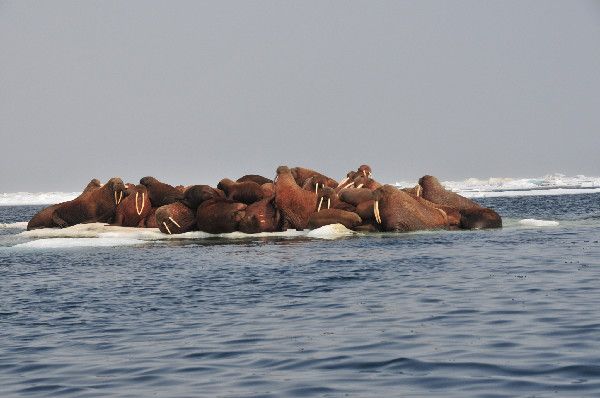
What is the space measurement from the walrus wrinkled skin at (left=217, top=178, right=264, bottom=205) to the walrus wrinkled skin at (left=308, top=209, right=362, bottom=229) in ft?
7.79

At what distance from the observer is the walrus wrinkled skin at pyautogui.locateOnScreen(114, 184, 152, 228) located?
37312 millimetres

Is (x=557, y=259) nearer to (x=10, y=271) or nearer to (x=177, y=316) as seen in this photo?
(x=177, y=316)

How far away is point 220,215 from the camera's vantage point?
33.3 meters

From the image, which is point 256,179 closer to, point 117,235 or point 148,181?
point 148,181

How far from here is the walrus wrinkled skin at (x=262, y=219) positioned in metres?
33.0

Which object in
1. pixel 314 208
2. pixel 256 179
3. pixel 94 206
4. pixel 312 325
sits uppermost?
pixel 256 179

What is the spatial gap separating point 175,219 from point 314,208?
4.98 m

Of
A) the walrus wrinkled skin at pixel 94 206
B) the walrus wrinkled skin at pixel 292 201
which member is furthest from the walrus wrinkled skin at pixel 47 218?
the walrus wrinkled skin at pixel 292 201

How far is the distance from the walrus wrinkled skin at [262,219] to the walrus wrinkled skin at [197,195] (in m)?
1.55

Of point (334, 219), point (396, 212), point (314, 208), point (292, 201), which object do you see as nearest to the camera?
point (396, 212)

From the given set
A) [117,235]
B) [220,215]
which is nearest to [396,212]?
[220,215]

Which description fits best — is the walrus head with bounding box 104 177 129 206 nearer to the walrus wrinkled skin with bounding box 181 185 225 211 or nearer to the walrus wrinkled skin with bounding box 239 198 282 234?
the walrus wrinkled skin with bounding box 181 185 225 211

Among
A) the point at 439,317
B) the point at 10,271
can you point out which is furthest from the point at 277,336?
the point at 10,271

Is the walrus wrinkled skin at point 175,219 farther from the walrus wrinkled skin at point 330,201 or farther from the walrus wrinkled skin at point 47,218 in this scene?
the walrus wrinkled skin at point 47,218
